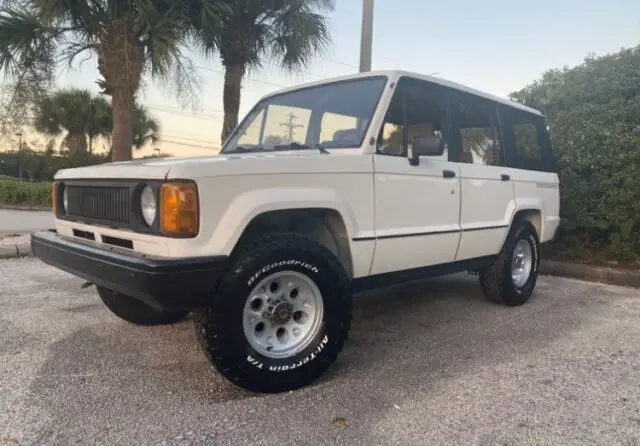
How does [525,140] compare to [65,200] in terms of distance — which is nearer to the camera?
[65,200]

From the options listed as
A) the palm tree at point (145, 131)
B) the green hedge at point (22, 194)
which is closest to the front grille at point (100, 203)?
the green hedge at point (22, 194)

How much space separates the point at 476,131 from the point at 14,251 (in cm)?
617

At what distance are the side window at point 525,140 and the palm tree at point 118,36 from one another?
6.13m

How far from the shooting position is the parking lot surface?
2256 millimetres

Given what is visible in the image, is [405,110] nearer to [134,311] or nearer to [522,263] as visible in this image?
[522,263]

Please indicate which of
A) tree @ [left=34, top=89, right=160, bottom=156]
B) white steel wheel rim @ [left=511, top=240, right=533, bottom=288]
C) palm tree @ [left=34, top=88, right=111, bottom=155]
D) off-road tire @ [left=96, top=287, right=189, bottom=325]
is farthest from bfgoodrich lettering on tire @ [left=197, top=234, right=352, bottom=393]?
palm tree @ [left=34, top=88, right=111, bottom=155]

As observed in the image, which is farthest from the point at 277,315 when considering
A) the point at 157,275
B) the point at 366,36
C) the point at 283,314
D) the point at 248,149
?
the point at 366,36

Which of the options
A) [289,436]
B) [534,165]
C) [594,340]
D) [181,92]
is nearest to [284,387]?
[289,436]

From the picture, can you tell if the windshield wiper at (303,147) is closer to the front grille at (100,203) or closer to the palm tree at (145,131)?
the front grille at (100,203)

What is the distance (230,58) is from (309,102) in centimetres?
720

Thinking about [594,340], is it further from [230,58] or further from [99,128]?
→ [99,128]

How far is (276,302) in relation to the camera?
2746 mm

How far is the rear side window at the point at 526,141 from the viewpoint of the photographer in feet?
15.4

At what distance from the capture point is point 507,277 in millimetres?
4562
